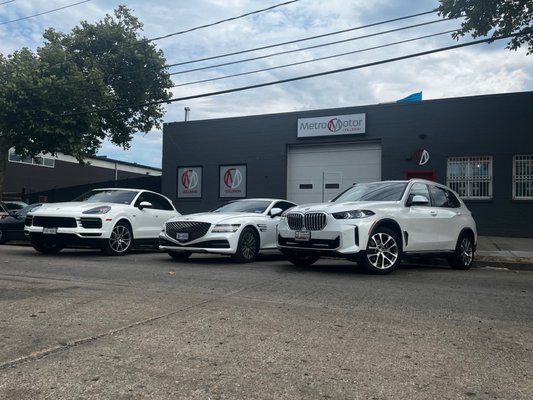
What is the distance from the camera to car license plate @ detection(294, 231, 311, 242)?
843 centimetres

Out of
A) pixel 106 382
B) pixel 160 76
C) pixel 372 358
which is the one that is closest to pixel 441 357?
pixel 372 358

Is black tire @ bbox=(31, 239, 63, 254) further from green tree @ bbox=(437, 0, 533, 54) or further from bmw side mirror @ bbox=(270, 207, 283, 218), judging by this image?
green tree @ bbox=(437, 0, 533, 54)

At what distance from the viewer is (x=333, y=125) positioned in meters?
20.3

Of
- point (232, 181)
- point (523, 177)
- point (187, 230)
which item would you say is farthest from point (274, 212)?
point (232, 181)

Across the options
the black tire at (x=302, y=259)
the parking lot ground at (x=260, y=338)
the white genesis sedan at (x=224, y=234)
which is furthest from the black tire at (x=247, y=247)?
the parking lot ground at (x=260, y=338)

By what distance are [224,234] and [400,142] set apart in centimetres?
1159

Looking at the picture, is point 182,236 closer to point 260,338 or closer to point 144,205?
point 144,205

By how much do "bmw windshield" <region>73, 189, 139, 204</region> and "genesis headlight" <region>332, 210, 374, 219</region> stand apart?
18.3 ft

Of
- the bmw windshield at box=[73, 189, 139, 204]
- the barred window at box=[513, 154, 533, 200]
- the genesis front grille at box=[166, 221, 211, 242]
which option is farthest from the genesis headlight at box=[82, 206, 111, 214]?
the barred window at box=[513, 154, 533, 200]

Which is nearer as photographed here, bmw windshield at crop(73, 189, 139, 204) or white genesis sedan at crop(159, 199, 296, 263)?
white genesis sedan at crop(159, 199, 296, 263)

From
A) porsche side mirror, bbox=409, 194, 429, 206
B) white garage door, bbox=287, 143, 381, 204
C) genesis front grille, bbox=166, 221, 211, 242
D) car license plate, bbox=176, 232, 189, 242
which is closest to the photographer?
porsche side mirror, bbox=409, 194, 429, 206

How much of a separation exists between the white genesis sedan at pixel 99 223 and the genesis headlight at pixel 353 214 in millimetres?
5148

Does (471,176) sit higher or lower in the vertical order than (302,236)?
higher

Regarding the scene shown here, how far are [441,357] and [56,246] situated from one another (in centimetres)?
979
